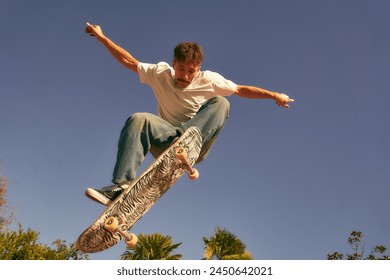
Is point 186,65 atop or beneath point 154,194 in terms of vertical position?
atop

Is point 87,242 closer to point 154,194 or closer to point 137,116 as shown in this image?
point 154,194

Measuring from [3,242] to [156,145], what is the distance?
13.4 meters

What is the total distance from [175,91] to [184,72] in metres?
0.28

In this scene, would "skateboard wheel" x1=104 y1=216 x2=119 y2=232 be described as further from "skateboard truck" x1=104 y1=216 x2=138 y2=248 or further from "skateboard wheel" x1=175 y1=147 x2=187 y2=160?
"skateboard wheel" x1=175 y1=147 x2=187 y2=160

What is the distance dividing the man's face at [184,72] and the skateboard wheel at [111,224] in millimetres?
1873

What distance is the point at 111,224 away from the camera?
4199mm

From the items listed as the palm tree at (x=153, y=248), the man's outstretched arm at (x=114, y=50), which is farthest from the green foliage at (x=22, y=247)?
the man's outstretched arm at (x=114, y=50)

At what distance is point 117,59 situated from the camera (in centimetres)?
545

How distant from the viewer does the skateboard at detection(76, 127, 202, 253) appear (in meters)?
4.34

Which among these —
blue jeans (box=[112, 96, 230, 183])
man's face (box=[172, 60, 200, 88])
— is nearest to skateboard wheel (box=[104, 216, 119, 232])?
blue jeans (box=[112, 96, 230, 183])

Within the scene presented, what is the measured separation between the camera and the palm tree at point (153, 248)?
1523 centimetres

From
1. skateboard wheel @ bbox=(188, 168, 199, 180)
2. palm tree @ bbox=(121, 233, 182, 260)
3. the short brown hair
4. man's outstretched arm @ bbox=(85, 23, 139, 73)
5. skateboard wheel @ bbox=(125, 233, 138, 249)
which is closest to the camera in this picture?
skateboard wheel @ bbox=(125, 233, 138, 249)

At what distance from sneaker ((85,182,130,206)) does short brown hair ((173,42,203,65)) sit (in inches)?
62.9

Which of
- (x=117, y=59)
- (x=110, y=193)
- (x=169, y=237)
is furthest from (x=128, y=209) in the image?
(x=169, y=237)
